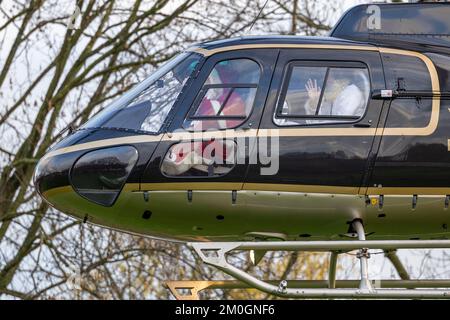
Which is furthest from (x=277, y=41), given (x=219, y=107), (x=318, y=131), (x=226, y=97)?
(x=318, y=131)

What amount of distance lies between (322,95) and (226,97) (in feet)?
2.56

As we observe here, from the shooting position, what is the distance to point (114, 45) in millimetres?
19562

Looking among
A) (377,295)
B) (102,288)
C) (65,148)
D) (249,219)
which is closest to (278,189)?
(249,219)

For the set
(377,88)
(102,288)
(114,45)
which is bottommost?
(377,88)

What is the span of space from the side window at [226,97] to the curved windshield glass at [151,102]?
0.22 m

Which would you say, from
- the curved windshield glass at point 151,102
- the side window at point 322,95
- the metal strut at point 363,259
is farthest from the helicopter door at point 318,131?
the curved windshield glass at point 151,102

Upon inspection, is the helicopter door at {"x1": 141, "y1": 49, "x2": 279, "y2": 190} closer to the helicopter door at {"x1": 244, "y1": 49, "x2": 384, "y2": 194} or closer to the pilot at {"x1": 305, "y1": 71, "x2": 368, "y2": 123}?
the helicopter door at {"x1": 244, "y1": 49, "x2": 384, "y2": 194}

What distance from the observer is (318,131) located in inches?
408

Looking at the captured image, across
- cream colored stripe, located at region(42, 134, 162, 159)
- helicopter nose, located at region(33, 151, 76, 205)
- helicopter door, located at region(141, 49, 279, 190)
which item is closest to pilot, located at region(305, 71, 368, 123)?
helicopter door, located at region(141, 49, 279, 190)

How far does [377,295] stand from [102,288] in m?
9.43

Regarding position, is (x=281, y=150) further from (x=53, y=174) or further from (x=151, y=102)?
(x=53, y=174)

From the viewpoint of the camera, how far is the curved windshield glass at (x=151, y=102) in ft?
34.7

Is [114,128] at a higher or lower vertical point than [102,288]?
lower
